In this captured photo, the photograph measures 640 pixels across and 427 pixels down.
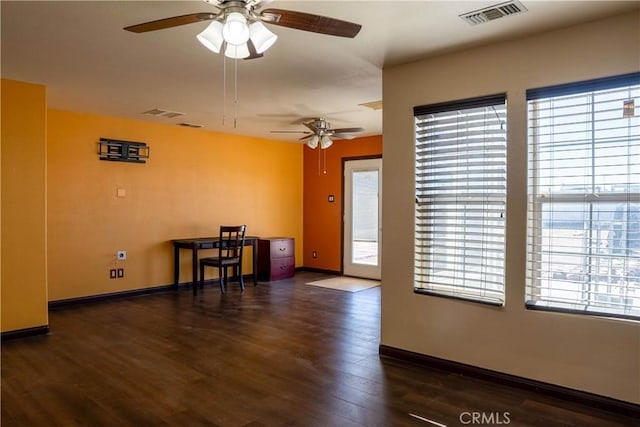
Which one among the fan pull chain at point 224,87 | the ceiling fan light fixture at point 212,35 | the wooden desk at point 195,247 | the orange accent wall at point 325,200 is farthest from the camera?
the orange accent wall at point 325,200

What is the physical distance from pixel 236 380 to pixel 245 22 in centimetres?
242

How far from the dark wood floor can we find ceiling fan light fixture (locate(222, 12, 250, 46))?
7.13ft

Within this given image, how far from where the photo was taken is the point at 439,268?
3.48 meters

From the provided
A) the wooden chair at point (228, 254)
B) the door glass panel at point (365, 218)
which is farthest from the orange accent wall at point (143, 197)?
the door glass panel at point (365, 218)

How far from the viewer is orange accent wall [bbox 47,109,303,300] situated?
17.7 feet

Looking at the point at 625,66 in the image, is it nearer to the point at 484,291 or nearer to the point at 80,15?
the point at 484,291

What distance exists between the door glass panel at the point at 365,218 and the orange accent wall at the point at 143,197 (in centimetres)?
151

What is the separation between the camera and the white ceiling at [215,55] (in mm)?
2592

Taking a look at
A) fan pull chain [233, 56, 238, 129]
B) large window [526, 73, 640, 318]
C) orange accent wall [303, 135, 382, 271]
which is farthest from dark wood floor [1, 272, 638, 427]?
orange accent wall [303, 135, 382, 271]

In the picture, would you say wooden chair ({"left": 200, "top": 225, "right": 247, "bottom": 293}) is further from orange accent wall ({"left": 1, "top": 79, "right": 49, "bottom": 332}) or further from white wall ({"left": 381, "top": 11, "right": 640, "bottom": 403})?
white wall ({"left": 381, "top": 11, "right": 640, "bottom": 403})

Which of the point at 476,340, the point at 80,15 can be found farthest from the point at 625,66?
the point at 80,15

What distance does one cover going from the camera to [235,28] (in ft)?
7.18

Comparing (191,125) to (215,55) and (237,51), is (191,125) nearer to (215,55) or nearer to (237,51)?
(215,55)

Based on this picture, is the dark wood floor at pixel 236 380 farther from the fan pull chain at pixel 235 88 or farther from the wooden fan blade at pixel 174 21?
the fan pull chain at pixel 235 88
